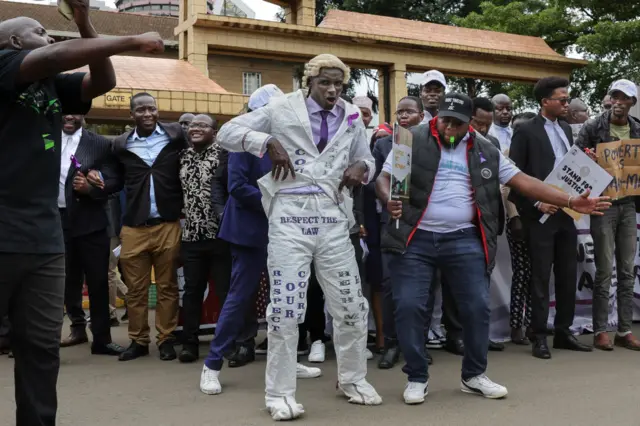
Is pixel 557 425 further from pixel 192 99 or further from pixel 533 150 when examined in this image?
pixel 192 99

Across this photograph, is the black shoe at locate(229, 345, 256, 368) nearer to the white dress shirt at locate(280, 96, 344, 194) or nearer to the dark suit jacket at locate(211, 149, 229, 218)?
the dark suit jacket at locate(211, 149, 229, 218)

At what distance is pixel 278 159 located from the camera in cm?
449

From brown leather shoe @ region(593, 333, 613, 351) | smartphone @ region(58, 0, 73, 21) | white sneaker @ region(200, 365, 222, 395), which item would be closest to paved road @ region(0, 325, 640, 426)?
white sneaker @ region(200, 365, 222, 395)

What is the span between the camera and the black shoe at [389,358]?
5.96 metres

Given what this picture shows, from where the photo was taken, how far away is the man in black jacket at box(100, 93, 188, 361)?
253 inches

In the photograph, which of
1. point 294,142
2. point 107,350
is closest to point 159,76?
point 107,350

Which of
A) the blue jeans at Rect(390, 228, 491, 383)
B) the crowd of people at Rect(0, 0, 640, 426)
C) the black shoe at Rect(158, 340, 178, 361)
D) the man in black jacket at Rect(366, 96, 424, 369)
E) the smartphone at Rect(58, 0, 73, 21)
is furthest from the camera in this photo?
the black shoe at Rect(158, 340, 178, 361)

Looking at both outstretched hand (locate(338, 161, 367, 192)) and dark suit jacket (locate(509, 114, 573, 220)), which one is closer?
outstretched hand (locate(338, 161, 367, 192))

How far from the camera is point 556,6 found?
25.5 m

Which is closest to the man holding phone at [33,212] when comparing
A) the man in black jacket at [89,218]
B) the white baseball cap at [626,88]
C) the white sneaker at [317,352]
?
the white sneaker at [317,352]

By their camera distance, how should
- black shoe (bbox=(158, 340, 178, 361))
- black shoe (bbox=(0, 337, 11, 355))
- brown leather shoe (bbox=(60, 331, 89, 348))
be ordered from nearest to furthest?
black shoe (bbox=(158, 340, 178, 361)), black shoe (bbox=(0, 337, 11, 355)), brown leather shoe (bbox=(60, 331, 89, 348))

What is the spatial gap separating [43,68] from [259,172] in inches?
108

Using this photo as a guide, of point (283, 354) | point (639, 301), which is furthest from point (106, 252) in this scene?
point (639, 301)

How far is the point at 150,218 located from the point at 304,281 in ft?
7.53
